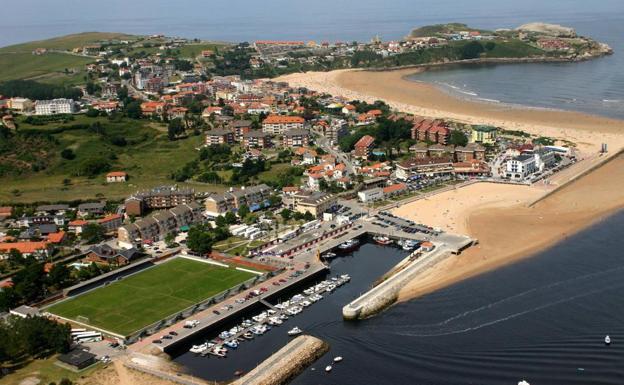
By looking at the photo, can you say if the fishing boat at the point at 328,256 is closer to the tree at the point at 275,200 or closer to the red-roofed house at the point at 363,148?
the tree at the point at 275,200

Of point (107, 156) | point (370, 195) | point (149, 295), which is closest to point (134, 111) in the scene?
point (107, 156)

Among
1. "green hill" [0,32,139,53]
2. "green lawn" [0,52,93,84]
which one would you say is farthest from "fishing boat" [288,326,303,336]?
"green hill" [0,32,139,53]

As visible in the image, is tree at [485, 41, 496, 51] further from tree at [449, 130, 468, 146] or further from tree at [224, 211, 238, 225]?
tree at [224, 211, 238, 225]

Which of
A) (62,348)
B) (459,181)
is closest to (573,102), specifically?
(459,181)

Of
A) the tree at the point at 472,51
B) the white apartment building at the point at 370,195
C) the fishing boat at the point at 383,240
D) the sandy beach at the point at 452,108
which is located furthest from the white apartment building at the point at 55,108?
the tree at the point at 472,51

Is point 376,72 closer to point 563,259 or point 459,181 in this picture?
point 459,181

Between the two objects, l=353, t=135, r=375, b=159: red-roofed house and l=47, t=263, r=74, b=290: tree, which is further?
l=353, t=135, r=375, b=159: red-roofed house

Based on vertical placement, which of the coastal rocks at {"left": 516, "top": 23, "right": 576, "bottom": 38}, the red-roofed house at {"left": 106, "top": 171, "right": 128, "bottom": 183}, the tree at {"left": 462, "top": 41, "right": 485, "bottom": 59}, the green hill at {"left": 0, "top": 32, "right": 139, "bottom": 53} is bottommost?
the red-roofed house at {"left": 106, "top": 171, "right": 128, "bottom": 183}

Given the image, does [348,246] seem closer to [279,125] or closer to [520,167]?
[520,167]
